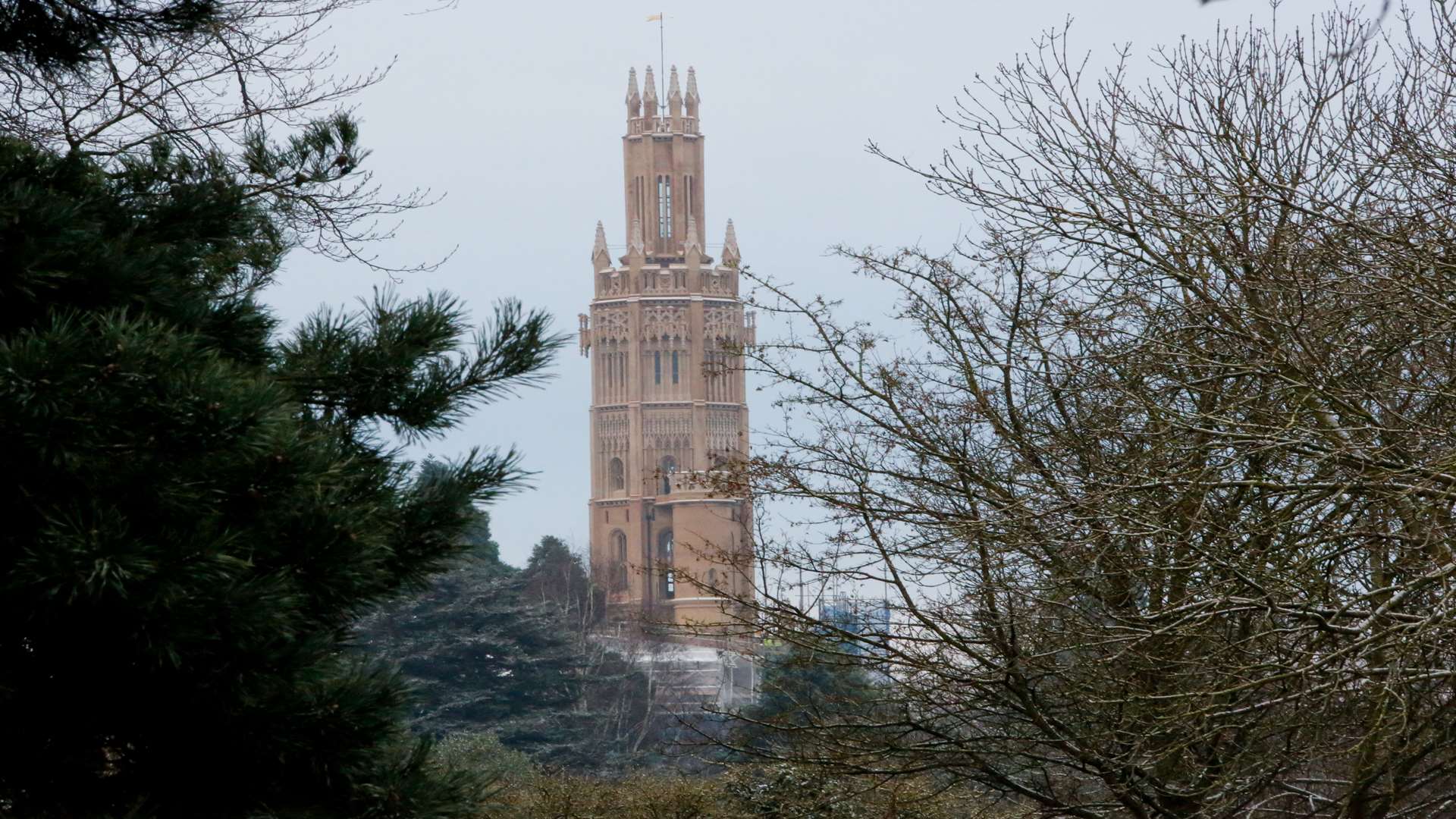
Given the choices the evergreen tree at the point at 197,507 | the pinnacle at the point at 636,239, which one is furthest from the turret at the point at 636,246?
the evergreen tree at the point at 197,507

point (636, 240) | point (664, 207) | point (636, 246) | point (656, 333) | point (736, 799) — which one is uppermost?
point (664, 207)

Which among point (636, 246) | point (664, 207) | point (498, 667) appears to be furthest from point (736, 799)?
point (664, 207)

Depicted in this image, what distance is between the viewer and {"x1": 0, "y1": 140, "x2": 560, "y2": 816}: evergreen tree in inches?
155

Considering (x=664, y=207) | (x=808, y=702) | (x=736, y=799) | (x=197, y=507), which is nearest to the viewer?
(x=197, y=507)

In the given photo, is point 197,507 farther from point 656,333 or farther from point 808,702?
point 656,333

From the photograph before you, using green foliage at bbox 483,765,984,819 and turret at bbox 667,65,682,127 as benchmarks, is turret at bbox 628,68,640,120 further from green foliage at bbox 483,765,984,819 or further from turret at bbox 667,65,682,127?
green foliage at bbox 483,765,984,819

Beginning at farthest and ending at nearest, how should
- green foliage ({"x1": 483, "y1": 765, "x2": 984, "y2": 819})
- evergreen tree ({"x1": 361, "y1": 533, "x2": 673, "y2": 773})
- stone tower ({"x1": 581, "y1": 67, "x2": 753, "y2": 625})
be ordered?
stone tower ({"x1": 581, "y1": 67, "x2": 753, "y2": 625})
evergreen tree ({"x1": 361, "y1": 533, "x2": 673, "y2": 773})
green foliage ({"x1": 483, "y1": 765, "x2": 984, "y2": 819})

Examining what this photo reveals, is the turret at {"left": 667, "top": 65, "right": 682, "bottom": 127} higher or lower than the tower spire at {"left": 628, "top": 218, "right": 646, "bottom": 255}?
higher

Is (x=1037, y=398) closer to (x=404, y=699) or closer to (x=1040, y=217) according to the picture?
(x=1040, y=217)

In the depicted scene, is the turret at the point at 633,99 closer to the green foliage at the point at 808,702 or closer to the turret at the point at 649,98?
the turret at the point at 649,98

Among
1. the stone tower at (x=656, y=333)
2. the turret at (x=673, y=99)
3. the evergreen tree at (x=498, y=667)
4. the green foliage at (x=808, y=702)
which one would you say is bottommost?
the green foliage at (x=808, y=702)

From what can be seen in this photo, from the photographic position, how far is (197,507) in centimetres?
420

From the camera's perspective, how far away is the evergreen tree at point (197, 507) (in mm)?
3939

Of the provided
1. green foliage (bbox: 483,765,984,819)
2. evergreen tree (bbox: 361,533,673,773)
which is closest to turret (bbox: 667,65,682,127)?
evergreen tree (bbox: 361,533,673,773)
